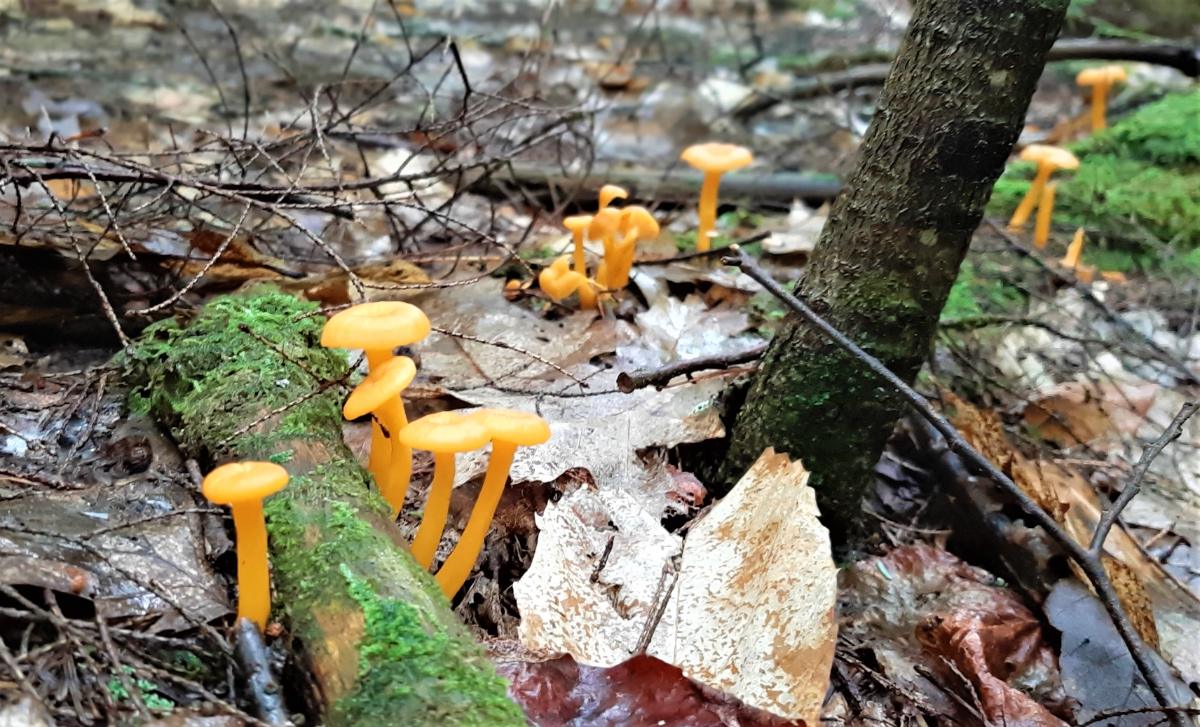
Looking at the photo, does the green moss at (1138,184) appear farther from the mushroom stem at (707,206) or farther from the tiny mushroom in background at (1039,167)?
the mushroom stem at (707,206)

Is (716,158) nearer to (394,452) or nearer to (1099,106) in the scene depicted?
(394,452)

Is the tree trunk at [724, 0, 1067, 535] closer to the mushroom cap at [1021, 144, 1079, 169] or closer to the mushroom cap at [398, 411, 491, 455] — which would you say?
the mushroom cap at [398, 411, 491, 455]

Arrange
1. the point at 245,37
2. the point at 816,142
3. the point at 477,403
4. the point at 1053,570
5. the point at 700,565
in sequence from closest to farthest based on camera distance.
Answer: the point at 700,565 → the point at 1053,570 → the point at 477,403 → the point at 816,142 → the point at 245,37

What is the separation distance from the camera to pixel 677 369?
2.57 metres

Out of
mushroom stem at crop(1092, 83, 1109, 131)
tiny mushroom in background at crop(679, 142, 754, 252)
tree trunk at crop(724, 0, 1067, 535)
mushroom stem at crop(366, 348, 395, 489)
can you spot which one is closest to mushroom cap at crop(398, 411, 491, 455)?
mushroom stem at crop(366, 348, 395, 489)

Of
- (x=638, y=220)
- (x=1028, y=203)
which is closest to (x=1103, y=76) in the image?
(x=1028, y=203)

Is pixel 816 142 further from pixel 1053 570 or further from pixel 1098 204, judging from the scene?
pixel 1053 570

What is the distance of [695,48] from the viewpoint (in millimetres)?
8734

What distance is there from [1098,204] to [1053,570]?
11.5 feet

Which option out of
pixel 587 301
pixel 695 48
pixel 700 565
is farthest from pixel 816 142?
pixel 700 565

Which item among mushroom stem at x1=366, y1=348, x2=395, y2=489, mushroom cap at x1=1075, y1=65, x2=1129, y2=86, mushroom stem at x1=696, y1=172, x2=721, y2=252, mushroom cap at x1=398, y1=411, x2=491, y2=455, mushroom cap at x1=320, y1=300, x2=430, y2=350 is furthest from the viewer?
mushroom cap at x1=1075, y1=65, x2=1129, y2=86

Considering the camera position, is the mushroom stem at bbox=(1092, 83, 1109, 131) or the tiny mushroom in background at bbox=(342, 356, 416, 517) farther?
the mushroom stem at bbox=(1092, 83, 1109, 131)

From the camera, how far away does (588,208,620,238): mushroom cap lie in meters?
3.25

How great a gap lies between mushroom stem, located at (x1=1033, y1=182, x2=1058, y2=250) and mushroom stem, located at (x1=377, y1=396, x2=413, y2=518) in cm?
400
